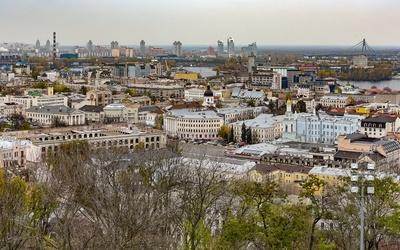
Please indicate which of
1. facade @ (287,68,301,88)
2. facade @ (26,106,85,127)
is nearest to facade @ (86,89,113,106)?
facade @ (26,106,85,127)

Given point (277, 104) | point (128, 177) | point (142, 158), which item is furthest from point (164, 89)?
point (128, 177)

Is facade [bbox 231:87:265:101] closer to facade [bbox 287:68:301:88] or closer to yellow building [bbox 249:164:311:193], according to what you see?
facade [bbox 287:68:301:88]

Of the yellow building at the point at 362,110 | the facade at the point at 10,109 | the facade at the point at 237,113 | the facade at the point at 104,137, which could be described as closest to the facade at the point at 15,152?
the facade at the point at 104,137

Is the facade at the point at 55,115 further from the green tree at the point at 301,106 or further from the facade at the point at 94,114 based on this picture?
the green tree at the point at 301,106

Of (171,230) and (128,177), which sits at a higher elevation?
(128,177)

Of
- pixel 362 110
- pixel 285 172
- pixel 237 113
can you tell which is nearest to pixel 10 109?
pixel 237 113

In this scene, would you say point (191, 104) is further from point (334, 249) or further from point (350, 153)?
point (334, 249)
